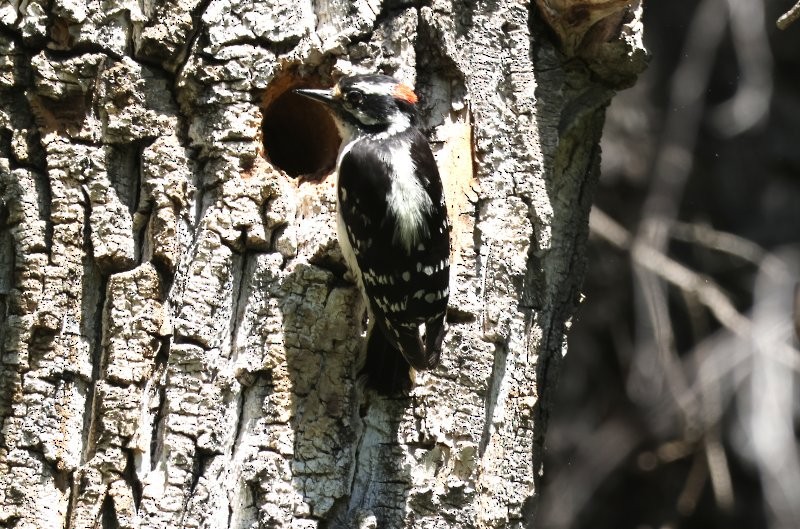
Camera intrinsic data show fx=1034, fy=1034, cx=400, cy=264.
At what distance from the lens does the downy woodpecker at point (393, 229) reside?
3.17m

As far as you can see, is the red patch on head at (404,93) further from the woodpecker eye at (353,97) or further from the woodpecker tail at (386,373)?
the woodpecker tail at (386,373)

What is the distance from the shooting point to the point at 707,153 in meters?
6.05

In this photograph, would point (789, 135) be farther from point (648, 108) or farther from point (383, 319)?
point (383, 319)

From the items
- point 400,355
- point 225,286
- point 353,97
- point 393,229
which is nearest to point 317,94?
point 353,97

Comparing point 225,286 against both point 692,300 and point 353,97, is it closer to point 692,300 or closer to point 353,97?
point 353,97

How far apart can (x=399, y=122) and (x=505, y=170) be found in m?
0.40

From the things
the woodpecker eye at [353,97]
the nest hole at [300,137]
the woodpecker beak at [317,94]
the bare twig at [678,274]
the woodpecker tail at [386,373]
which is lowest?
the woodpecker tail at [386,373]

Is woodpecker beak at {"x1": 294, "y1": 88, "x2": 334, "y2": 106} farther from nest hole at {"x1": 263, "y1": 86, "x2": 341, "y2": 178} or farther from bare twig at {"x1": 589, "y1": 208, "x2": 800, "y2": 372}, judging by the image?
bare twig at {"x1": 589, "y1": 208, "x2": 800, "y2": 372}

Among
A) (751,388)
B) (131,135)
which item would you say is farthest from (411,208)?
(751,388)

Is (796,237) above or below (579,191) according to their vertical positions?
above

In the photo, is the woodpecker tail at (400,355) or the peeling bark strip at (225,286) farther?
the woodpecker tail at (400,355)

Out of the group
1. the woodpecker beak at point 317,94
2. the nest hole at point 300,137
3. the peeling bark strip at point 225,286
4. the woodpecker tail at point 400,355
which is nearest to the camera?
the peeling bark strip at point 225,286

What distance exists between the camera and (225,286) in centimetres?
301

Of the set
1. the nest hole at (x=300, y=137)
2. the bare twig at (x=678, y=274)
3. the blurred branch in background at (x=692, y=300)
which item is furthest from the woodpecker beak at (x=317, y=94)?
the blurred branch in background at (x=692, y=300)
